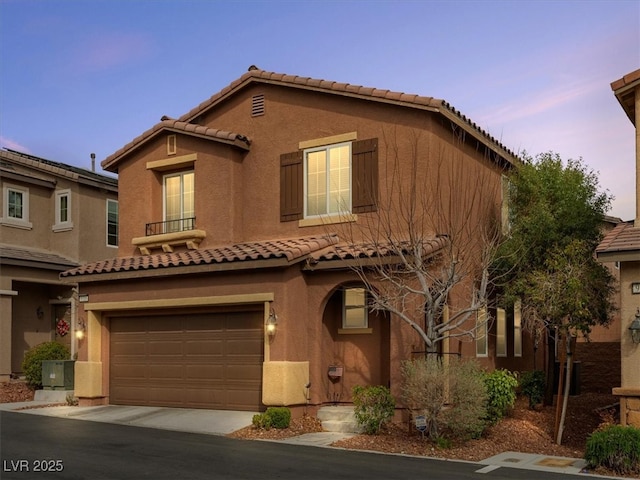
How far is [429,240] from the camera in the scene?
1553 centimetres

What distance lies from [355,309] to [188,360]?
4.34 m

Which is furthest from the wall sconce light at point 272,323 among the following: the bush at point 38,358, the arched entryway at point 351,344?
the bush at point 38,358

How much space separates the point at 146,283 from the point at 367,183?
6.09 metres

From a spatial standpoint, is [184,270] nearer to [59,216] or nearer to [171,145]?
[171,145]

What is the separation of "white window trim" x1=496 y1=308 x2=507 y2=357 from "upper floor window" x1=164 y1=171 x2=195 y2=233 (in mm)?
8980

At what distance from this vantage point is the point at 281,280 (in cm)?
1579

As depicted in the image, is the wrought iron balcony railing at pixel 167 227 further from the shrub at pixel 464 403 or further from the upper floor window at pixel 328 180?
the shrub at pixel 464 403

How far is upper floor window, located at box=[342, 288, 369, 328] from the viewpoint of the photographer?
16703mm

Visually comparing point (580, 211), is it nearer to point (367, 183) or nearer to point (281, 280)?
point (367, 183)

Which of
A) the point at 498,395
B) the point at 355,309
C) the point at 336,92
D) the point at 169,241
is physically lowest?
the point at 498,395

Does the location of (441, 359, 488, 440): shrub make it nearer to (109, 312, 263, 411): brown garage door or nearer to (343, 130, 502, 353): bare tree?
(343, 130, 502, 353): bare tree

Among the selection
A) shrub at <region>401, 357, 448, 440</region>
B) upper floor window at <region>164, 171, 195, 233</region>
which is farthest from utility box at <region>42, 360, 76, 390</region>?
shrub at <region>401, 357, 448, 440</region>

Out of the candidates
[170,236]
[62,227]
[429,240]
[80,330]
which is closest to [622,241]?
[429,240]

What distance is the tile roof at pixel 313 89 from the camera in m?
16.5
